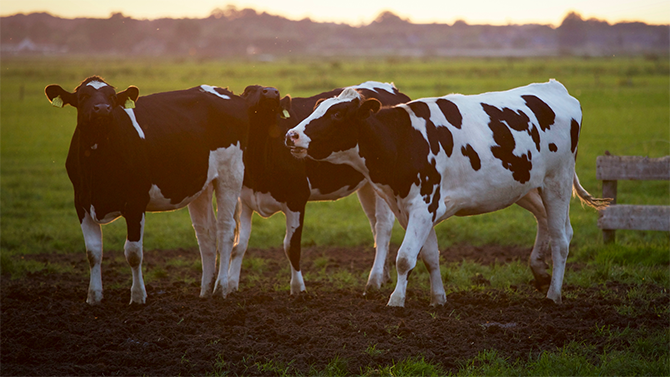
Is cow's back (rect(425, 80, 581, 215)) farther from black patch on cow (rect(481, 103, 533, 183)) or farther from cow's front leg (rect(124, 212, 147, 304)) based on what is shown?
cow's front leg (rect(124, 212, 147, 304))

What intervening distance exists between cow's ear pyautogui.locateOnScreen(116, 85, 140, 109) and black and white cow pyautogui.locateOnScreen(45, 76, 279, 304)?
0.01m

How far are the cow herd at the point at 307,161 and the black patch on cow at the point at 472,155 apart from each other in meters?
0.01

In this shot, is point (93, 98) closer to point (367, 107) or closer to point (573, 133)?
point (367, 107)

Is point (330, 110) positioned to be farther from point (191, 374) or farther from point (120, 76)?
point (120, 76)

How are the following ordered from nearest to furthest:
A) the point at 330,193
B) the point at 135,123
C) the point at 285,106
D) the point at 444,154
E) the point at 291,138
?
the point at 291,138 < the point at 444,154 < the point at 135,123 < the point at 285,106 < the point at 330,193

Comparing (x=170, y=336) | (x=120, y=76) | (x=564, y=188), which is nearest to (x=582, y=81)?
(x=120, y=76)

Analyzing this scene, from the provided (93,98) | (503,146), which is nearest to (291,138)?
(93,98)

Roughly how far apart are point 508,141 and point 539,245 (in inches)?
63.4

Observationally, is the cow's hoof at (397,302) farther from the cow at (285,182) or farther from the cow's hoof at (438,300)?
the cow at (285,182)

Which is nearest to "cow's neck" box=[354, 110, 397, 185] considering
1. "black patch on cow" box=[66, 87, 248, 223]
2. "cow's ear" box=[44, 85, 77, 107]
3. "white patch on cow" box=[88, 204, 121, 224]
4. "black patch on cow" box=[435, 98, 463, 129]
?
"black patch on cow" box=[435, 98, 463, 129]

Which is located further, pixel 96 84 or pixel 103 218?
pixel 103 218

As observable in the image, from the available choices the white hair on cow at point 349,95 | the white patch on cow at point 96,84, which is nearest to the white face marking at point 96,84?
the white patch on cow at point 96,84

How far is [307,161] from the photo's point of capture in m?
7.69

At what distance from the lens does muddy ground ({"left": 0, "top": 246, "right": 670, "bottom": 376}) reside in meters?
5.07
